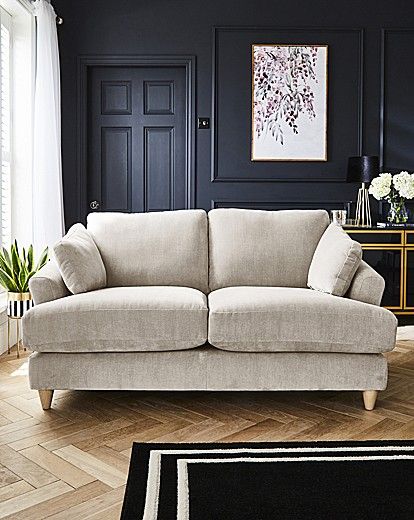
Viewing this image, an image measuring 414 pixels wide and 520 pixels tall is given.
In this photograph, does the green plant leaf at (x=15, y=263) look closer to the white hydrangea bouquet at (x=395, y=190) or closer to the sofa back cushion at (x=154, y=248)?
the sofa back cushion at (x=154, y=248)

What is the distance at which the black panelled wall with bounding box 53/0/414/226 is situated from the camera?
581cm

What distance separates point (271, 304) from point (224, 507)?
1.15m

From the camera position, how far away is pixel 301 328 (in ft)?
10.1

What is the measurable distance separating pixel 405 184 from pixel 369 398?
8.72 feet

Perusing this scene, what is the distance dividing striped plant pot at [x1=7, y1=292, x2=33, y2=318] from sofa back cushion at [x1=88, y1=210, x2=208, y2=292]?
0.59 metres

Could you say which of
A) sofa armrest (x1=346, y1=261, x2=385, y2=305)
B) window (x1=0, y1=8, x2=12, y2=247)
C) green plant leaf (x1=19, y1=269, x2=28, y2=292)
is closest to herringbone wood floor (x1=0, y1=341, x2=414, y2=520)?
sofa armrest (x1=346, y1=261, x2=385, y2=305)

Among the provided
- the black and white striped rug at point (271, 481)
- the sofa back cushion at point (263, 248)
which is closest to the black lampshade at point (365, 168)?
the sofa back cushion at point (263, 248)

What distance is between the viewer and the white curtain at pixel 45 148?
502 cm

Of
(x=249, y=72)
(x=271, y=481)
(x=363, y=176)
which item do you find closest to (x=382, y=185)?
(x=363, y=176)

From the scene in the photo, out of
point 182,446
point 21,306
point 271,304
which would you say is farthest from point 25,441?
point 21,306

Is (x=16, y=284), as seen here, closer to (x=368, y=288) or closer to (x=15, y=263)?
(x=15, y=263)

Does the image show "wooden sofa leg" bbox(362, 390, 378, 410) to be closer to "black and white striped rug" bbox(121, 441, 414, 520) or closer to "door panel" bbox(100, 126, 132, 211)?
"black and white striped rug" bbox(121, 441, 414, 520)

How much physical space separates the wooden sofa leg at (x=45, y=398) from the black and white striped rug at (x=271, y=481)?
2.04 ft

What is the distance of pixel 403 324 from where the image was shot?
550cm
